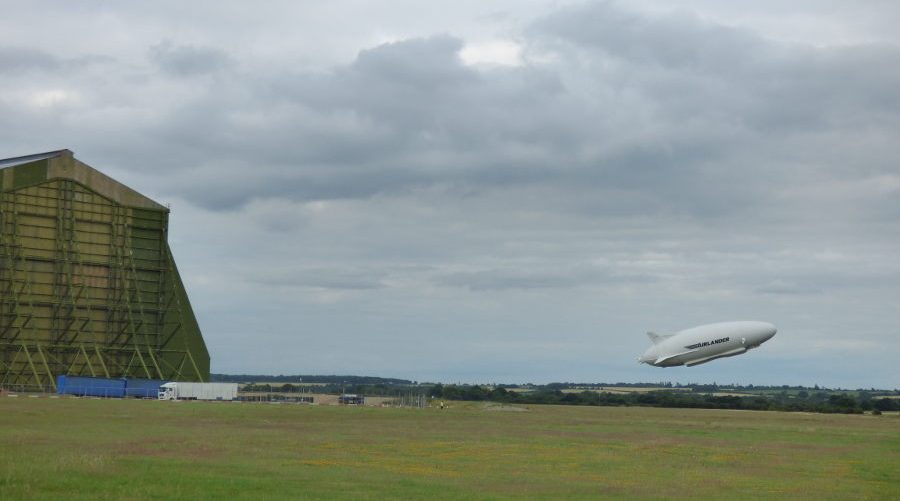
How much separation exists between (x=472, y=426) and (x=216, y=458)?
37.0m

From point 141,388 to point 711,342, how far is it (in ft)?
219

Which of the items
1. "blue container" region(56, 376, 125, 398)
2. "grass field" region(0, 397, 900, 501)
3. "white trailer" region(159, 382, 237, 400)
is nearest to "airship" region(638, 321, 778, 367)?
"grass field" region(0, 397, 900, 501)

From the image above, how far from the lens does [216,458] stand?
45.4m

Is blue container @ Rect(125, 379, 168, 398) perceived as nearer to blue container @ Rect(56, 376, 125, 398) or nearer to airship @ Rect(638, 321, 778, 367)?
blue container @ Rect(56, 376, 125, 398)

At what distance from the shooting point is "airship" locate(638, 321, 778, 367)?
A: 116875 mm

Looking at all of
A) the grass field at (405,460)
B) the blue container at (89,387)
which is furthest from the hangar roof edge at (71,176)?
the grass field at (405,460)

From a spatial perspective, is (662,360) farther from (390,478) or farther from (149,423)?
(390,478)

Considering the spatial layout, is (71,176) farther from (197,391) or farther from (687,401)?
(687,401)

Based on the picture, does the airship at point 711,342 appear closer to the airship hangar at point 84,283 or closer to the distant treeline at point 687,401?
the distant treeline at point 687,401

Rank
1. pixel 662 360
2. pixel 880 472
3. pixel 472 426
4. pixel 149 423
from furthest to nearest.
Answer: pixel 662 360 → pixel 472 426 → pixel 149 423 → pixel 880 472

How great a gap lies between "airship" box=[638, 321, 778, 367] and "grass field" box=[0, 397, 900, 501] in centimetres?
3446

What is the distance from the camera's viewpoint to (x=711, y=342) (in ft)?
385

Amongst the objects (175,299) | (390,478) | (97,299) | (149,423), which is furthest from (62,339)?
(390,478)

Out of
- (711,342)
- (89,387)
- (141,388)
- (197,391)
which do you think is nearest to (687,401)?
(711,342)
